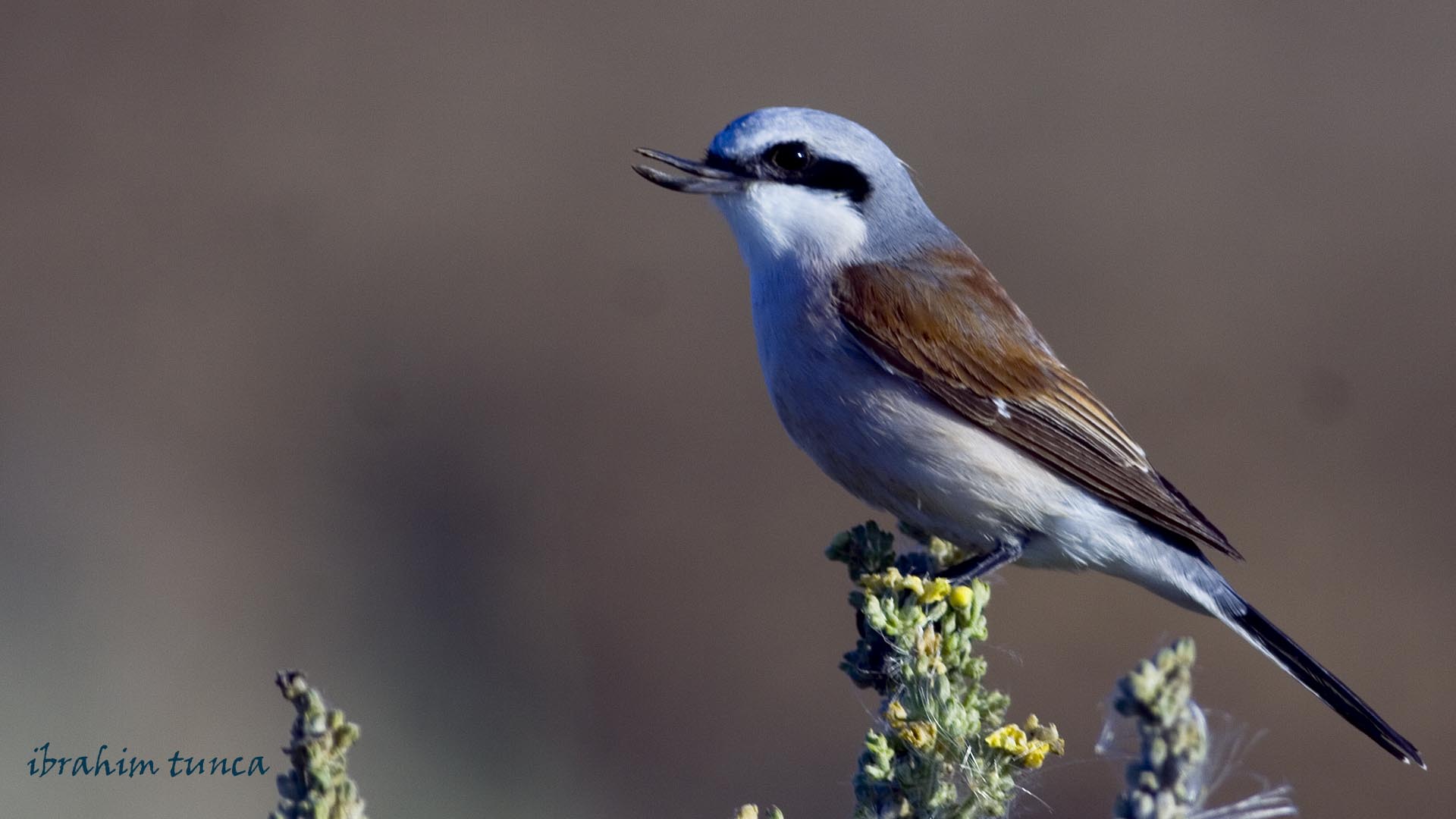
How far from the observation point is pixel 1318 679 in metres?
3.03

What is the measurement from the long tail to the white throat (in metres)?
1.18

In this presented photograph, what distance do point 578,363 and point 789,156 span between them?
163 inches

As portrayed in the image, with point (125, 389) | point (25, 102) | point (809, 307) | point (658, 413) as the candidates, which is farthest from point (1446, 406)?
point (25, 102)

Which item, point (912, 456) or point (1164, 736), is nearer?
point (1164, 736)

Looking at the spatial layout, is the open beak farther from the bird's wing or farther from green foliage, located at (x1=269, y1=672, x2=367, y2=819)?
green foliage, located at (x1=269, y1=672, x2=367, y2=819)

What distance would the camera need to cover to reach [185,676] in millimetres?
4145

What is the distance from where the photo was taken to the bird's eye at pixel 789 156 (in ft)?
10.5

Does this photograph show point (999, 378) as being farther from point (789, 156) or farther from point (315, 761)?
point (315, 761)

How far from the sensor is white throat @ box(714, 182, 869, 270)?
323 cm

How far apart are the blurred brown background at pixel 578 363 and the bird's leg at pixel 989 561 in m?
1.38

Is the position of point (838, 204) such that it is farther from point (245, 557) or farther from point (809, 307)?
point (245, 557)

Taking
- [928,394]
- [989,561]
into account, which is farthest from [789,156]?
[989,561]

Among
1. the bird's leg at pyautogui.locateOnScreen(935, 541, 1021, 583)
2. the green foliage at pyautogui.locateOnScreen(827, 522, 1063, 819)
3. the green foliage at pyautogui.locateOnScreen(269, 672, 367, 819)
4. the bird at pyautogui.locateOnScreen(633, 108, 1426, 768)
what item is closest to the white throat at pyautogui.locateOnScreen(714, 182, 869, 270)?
the bird at pyautogui.locateOnScreen(633, 108, 1426, 768)

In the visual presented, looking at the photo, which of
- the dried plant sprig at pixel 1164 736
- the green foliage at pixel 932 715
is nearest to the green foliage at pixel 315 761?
the green foliage at pixel 932 715
